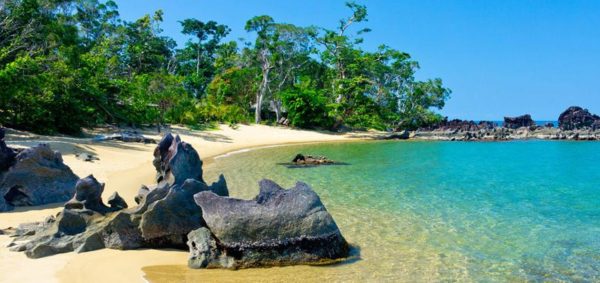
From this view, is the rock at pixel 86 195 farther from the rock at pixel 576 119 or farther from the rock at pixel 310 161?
the rock at pixel 576 119

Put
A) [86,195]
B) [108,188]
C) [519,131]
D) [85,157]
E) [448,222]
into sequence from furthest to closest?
[519,131] < [85,157] < [108,188] < [448,222] < [86,195]

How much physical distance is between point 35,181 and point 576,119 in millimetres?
77283

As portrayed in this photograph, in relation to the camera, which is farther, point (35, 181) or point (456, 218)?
point (456, 218)

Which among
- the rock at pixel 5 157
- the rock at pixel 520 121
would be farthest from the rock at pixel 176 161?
the rock at pixel 520 121

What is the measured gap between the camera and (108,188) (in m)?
15.6

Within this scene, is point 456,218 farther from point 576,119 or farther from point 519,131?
point 576,119

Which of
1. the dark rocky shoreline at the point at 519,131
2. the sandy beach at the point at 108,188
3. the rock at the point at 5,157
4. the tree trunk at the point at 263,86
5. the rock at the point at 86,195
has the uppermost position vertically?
the tree trunk at the point at 263,86

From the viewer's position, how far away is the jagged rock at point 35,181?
12.1 meters

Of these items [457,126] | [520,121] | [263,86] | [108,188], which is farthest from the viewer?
[520,121]

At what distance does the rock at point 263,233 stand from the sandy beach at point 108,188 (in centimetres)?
70

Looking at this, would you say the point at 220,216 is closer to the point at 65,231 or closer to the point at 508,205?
the point at 65,231

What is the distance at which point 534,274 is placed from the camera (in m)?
8.23

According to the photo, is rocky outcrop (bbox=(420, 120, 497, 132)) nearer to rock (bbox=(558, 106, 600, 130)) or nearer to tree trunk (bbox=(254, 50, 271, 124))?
rock (bbox=(558, 106, 600, 130))

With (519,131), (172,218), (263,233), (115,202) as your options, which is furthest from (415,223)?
(519,131)
